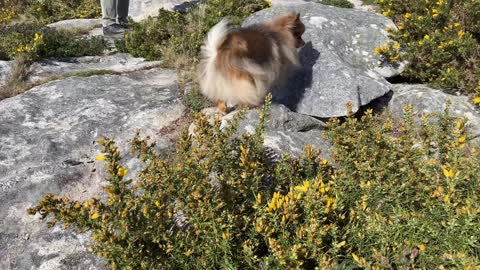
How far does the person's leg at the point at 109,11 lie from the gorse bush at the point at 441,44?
18.0 feet

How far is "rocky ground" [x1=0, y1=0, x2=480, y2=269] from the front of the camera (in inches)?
129

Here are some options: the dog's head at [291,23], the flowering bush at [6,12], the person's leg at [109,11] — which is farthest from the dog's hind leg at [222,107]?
the flowering bush at [6,12]

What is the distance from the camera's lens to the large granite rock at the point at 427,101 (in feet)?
17.2

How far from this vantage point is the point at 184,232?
256 centimetres

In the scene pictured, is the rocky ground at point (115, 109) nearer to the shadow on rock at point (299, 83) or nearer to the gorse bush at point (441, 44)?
the shadow on rock at point (299, 83)

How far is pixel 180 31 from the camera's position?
709 centimetres

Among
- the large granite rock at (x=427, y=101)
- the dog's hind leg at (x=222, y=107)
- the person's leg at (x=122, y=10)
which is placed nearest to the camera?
the dog's hind leg at (x=222, y=107)

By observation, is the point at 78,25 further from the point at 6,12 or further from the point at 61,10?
the point at 6,12

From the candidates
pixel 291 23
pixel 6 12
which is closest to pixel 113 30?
pixel 291 23

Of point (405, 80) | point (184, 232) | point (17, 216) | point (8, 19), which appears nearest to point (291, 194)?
point (184, 232)

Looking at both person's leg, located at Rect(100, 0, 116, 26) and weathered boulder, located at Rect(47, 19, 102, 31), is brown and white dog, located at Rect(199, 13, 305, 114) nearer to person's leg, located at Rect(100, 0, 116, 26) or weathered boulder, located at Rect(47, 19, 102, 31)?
person's leg, located at Rect(100, 0, 116, 26)

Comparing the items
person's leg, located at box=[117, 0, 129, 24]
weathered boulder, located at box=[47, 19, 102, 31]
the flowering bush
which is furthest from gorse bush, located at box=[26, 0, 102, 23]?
person's leg, located at box=[117, 0, 129, 24]

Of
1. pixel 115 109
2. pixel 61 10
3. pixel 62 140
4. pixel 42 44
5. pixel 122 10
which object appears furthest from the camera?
pixel 61 10

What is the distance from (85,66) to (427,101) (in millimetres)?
5387
